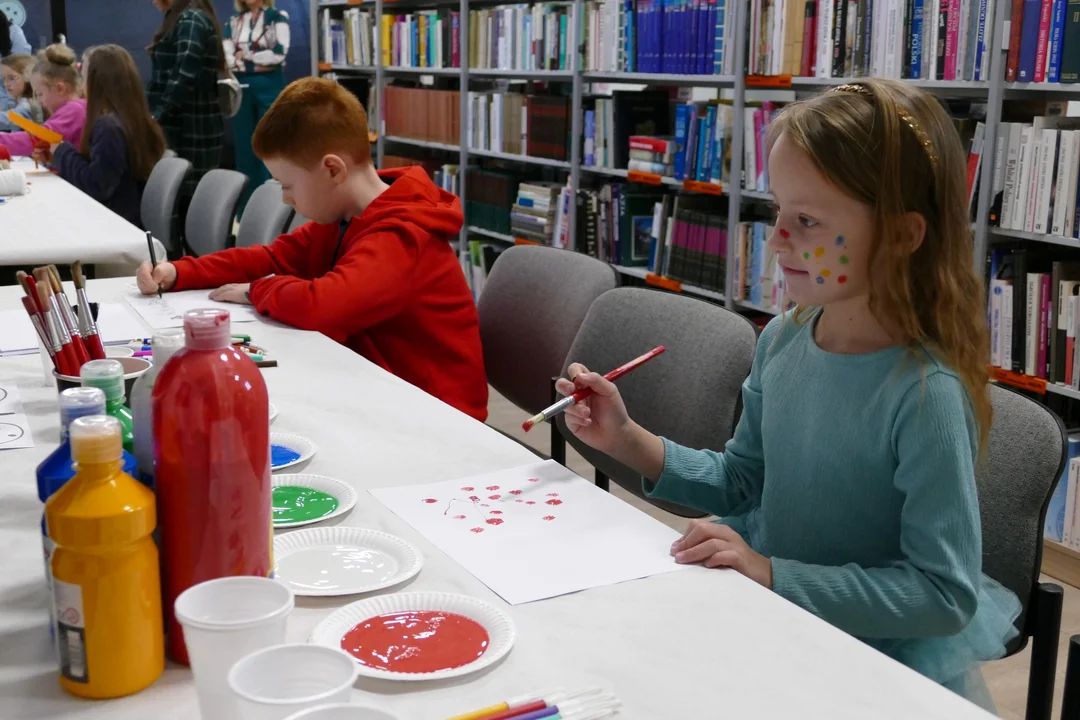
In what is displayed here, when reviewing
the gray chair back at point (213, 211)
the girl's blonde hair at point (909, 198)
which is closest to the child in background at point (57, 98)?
the gray chair back at point (213, 211)

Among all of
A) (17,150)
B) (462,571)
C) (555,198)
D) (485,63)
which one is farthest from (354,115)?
(17,150)

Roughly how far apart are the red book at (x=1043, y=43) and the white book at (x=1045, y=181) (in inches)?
5.2

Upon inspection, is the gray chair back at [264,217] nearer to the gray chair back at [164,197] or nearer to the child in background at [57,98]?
the gray chair back at [164,197]

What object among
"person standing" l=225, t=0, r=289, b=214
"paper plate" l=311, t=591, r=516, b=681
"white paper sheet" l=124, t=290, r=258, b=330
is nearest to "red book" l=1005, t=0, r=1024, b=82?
"white paper sheet" l=124, t=290, r=258, b=330

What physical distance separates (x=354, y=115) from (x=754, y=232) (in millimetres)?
1669

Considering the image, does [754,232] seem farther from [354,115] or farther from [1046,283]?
[354,115]

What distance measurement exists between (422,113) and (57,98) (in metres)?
1.71

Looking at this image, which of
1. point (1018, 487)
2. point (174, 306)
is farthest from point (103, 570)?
point (174, 306)

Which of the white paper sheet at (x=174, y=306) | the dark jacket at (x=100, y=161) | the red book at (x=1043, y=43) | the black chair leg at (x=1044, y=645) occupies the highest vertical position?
the red book at (x=1043, y=43)

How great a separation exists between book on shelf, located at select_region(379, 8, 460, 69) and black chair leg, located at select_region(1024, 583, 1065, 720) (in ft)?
13.9

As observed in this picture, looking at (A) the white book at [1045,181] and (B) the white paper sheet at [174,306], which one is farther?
(A) the white book at [1045,181]

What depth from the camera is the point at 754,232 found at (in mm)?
3455

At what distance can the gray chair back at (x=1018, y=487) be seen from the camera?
1.25 meters

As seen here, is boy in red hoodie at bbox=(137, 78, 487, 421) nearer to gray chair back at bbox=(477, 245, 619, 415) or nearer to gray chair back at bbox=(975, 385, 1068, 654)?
gray chair back at bbox=(477, 245, 619, 415)
